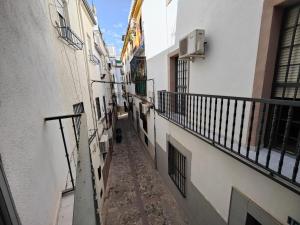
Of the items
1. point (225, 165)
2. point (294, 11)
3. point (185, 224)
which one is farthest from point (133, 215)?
point (294, 11)

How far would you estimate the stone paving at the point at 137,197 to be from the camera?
5.07 metres

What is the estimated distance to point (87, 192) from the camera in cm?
67

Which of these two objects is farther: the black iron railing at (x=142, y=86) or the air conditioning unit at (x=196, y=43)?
the black iron railing at (x=142, y=86)

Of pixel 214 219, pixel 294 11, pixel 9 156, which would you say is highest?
pixel 294 11

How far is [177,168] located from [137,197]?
223 centimetres

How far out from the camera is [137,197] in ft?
19.8

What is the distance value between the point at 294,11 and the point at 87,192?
2.98 m

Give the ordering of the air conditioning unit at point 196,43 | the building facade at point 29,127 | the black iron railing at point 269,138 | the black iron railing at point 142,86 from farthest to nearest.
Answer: the black iron railing at point 142,86 < the air conditioning unit at point 196,43 < the black iron railing at point 269,138 < the building facade at point 29,127

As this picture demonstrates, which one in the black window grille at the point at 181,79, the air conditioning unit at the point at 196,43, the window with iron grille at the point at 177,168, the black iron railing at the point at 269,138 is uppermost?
the air conditioning unit at the point at 196,43

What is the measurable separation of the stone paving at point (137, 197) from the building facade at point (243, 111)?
1158mm

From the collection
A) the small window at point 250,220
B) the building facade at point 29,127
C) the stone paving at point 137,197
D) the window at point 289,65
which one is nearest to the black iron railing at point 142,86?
the stone paving at point 137,197

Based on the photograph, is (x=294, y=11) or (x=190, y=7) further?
(x=190, y=7)

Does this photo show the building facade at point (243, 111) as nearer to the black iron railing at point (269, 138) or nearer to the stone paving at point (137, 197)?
the black iron railing at point (269, 138)

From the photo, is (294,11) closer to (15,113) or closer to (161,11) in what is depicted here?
(15,113)
